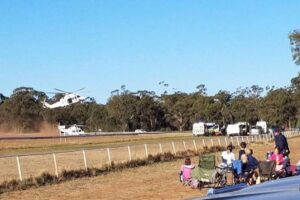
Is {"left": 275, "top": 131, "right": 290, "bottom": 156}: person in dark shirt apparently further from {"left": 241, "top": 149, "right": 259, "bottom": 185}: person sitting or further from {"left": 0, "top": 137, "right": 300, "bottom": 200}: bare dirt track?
{"left": 0, "top": 137, "right": 300, "bottom": 200}: bare dirt track

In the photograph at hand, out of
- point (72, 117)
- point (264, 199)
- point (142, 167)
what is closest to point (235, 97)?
point (72, 117)

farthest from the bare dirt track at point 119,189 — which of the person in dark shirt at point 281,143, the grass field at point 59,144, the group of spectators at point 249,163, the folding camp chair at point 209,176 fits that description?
the grass field at point 59,144

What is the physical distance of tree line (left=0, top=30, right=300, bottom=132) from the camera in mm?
130375

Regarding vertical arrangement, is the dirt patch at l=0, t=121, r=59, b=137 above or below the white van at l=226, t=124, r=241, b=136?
above

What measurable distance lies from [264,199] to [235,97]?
135169 millimetres

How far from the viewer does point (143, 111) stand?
134 m

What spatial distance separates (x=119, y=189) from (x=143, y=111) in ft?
381

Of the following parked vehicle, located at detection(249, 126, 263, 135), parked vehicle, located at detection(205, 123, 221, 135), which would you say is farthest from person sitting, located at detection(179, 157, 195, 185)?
parked vehicle, located at detection(205, 123, 221, 135)

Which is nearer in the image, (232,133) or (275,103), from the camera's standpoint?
(232,133)

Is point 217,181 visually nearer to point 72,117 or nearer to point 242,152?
point 242,152

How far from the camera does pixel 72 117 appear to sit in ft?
475

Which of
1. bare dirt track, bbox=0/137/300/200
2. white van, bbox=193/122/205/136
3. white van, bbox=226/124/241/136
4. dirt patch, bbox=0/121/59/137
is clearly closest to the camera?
bare dirt track, bbox=0/137/300/200

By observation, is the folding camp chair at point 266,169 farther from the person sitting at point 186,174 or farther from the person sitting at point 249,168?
the person sitting at point 186,174

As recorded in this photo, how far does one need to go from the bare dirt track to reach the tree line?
102 meters
